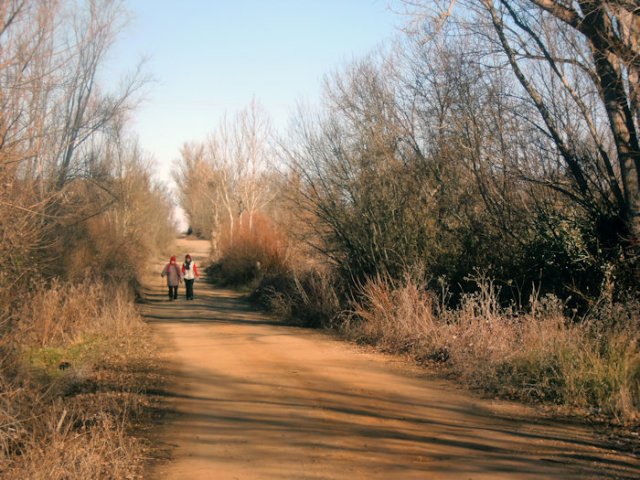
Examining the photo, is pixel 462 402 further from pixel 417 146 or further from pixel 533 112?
pixel 417 146

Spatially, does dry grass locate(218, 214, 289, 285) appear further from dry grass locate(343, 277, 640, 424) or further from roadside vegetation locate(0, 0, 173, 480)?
dry grass locate(343, 277, 640, 424)

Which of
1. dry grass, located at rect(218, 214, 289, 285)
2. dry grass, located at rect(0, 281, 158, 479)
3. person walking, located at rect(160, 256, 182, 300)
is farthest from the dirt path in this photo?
dry grass, located at rect(218, 214, 289, 285)

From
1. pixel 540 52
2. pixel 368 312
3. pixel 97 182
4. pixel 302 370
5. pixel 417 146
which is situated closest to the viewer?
pixel 302 370

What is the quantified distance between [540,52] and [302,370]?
815 cm

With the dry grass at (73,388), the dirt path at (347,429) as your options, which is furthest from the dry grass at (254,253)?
the dirt path at (347,429)

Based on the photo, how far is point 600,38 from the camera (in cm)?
1197

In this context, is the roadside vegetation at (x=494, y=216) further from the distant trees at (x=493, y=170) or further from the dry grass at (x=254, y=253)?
the dry grass at (x=254, y=253)

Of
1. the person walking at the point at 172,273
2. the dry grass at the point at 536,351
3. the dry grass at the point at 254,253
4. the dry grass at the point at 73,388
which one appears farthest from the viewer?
the dry grass at the point at 254,253

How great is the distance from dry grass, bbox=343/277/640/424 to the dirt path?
0.61m

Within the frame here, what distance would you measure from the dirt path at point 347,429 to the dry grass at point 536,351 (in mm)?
610

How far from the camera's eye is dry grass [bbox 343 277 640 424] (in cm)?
820

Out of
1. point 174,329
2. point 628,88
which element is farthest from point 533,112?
point 174,329

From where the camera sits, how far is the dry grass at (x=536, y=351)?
8.20 metres

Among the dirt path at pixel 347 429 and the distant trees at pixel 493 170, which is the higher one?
the distant trees at pixel 493 170
